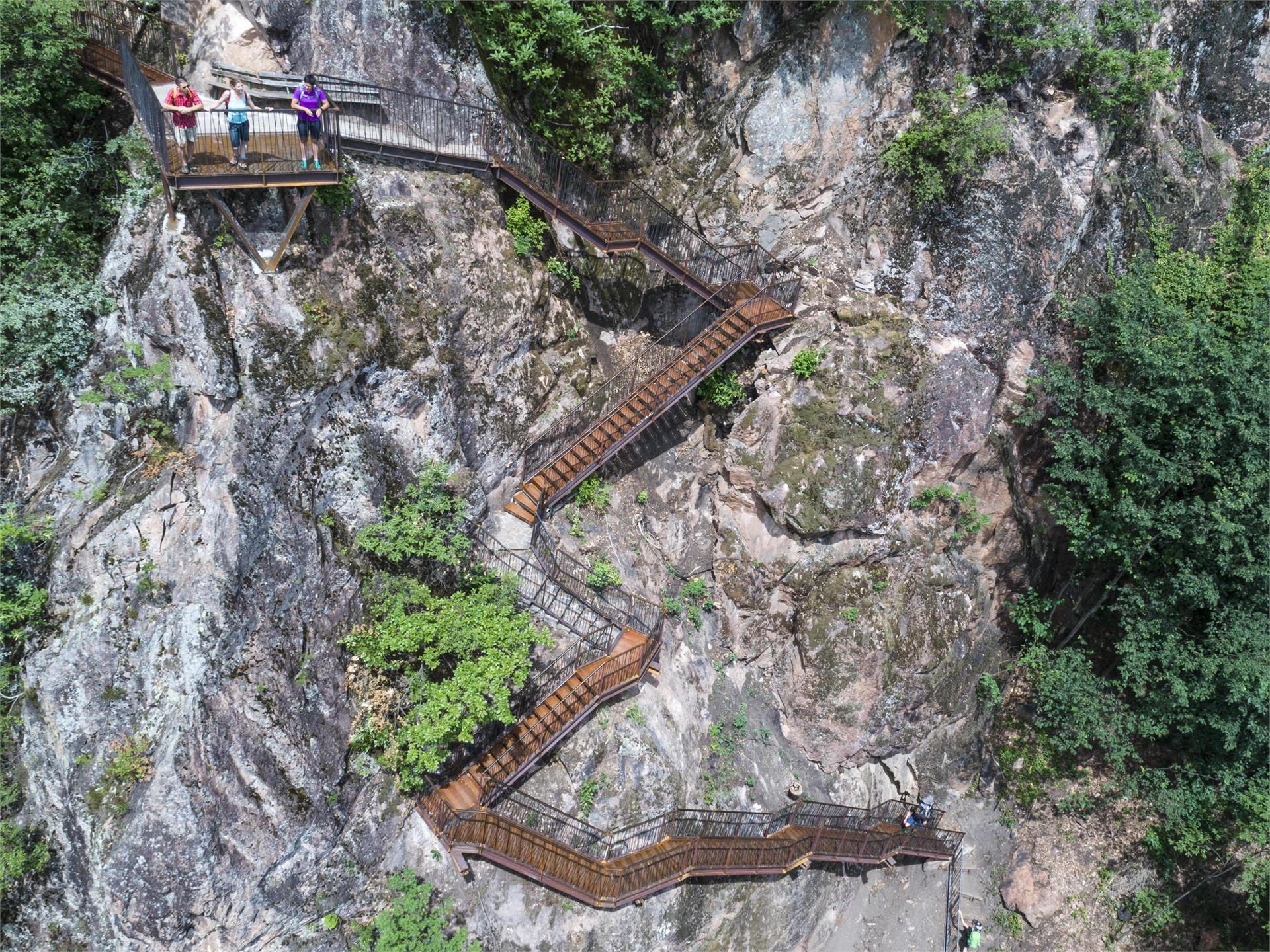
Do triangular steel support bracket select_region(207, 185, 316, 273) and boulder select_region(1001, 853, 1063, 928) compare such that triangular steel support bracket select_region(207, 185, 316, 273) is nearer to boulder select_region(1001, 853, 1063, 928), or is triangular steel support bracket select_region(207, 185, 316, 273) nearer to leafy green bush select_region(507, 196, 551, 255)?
leafy green bush select_region(507, 196, 551, 255)

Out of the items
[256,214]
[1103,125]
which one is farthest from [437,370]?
[1103,125]

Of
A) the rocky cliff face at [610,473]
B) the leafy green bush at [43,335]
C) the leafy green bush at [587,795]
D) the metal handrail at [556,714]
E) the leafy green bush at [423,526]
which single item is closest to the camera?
the rocky cliff face at [610,473]

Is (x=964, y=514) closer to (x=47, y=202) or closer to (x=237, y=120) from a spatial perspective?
(x=237, y=120)

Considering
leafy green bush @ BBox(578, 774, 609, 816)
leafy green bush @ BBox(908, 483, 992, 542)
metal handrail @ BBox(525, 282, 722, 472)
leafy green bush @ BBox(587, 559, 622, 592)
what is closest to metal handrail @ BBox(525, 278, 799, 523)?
metal handrail @ BBox(525, 282, 722, 472)

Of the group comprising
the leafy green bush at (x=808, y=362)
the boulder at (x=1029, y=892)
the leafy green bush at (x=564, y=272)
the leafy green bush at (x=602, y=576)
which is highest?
the leafy green bush at (x=564, y=272)

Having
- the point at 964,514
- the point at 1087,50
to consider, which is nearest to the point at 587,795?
the point at 964,514

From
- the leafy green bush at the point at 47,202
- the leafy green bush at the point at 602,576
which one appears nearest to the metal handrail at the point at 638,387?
the leafy green bush at the point at 602,576

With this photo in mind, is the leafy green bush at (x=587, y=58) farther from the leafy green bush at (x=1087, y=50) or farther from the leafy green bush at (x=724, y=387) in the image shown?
the leafy green bush at (x=1087, y=50)
